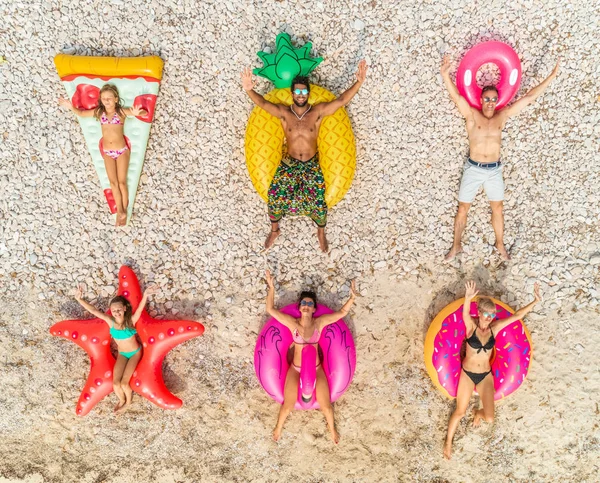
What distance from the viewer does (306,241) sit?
4285mm

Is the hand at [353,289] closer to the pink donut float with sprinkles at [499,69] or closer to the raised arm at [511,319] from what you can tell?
the raised arm at [511,319]

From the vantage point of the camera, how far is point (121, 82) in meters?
4.12

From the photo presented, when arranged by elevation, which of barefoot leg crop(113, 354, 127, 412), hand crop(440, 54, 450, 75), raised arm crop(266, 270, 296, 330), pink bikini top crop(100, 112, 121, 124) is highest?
hand crop(440, 54, 450, 75)

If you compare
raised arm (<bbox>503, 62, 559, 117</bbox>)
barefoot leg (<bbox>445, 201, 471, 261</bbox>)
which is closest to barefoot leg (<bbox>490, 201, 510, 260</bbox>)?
barefoot leg (<bbox>445, 201, 471, 261</bbox>)

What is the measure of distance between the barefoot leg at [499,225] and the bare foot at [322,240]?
1552 millimetres

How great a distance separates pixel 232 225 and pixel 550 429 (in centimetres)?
355

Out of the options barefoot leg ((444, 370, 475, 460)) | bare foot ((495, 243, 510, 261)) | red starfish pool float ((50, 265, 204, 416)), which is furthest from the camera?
bare foot ((495, 243, 510, 261))

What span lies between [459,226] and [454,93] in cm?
118

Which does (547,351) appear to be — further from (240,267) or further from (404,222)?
(240,267)

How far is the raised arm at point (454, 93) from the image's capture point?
3939 millimetres

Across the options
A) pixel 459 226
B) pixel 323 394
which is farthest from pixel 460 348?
pixel 323 394

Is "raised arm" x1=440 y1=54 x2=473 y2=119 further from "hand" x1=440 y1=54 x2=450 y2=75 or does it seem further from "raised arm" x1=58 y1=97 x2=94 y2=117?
"raised arm" x1=58 y1=97 x2=94 y2=117

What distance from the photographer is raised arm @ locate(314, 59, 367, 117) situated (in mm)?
3893

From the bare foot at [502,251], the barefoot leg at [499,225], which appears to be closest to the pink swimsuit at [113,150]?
the barefoot leg at [499,225]
